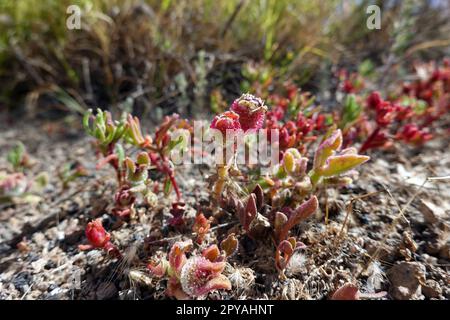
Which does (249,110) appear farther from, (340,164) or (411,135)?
(411,135)

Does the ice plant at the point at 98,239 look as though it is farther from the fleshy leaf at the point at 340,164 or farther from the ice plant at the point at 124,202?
the fleshy leaf at the point at 340,164

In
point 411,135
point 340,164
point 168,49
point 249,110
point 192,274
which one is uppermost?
point 168,49

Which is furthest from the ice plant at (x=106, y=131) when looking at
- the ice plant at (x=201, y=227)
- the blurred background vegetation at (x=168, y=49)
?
the blurred background vegetation at (x=168, y=49)

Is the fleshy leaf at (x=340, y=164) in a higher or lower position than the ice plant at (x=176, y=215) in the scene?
higher

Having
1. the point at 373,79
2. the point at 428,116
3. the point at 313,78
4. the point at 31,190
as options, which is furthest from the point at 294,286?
the point at 373,79

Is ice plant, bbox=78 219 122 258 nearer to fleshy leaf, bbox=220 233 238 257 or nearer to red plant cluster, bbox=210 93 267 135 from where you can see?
fleshy leaf, bbox=220 233 238 257

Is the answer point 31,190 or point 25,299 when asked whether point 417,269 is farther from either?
point 31,190

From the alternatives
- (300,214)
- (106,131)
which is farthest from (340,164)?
(106,131)
